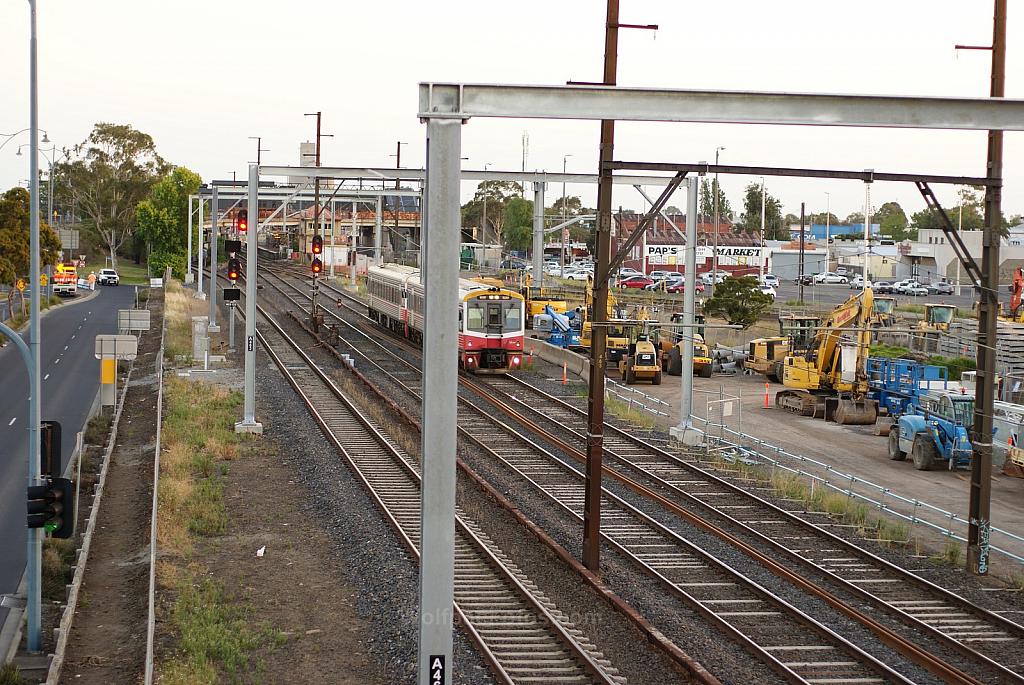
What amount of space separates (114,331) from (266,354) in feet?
53.3

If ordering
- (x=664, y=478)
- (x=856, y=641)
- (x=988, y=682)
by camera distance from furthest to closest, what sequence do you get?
(x=664, y=478)
(x=856, y=641)
(x=988, y=682)

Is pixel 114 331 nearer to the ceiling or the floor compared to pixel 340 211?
nearer to the floor

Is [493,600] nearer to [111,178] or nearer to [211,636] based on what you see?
[211,636]

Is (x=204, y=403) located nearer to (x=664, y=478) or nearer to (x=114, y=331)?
(x=664, y=478)

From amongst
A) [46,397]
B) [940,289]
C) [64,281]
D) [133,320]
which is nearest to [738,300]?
[133,320]

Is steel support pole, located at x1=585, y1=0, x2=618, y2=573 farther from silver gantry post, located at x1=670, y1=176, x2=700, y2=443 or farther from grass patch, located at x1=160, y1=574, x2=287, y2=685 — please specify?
silver gantry post, located at x1=670, y1=176, x2=700, y2=443

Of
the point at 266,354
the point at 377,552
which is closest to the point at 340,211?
the point at 266,354

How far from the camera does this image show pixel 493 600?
15.4m

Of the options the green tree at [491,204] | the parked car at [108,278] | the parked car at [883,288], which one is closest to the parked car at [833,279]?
the parked car at [883,288]

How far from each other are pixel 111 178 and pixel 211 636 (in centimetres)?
10680

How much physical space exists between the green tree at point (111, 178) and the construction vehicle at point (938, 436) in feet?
311

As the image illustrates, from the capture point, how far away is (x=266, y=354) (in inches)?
1750

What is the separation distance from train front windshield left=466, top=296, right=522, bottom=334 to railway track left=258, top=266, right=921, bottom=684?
13.6m

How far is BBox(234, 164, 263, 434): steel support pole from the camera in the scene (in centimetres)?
2719
